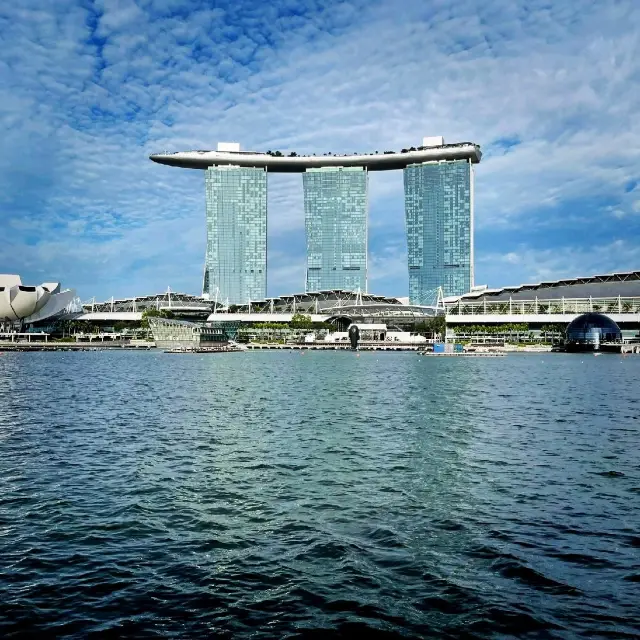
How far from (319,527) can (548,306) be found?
597 ft

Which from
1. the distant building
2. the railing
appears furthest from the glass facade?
the railing

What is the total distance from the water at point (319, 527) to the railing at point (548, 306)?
5957 inches

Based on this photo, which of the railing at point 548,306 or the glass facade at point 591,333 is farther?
the railing at point 548,306

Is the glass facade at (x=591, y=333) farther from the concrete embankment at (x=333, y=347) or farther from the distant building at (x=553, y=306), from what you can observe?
the concrete embankment at (x=333, y=347)

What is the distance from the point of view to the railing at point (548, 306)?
17188 centimetres

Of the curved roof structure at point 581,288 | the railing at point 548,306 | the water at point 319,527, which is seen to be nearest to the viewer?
the water at point 319,527

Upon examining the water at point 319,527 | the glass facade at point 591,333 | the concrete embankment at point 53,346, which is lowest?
the water at point 319,527

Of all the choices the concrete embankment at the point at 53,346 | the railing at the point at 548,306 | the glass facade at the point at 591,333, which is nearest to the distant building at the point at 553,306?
the railing at the point at 548,306

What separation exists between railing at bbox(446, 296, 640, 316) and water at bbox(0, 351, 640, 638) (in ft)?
496

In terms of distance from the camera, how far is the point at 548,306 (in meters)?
185

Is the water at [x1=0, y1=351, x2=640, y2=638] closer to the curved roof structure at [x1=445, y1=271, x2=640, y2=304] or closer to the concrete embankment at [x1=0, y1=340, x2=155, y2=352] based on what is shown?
the concrete embankment at [x1=0, y1=340, x2=155, y2=352]

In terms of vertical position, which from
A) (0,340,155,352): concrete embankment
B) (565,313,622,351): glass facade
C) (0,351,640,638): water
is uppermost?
(565,313,622,351): glass facade

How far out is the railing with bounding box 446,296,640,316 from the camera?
171875 millimetres

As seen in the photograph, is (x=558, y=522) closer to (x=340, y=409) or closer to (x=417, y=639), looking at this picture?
(x=417, y=639)
